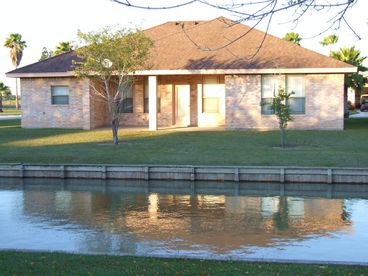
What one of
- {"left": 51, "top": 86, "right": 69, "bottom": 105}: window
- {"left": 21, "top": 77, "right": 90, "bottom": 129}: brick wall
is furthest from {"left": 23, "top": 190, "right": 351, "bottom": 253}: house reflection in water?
{"left": 51, "top": 86, "right": 69, "bottom": 105}: window

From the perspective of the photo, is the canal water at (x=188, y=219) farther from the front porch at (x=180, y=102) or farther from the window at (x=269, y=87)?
the front porch at (x=180, y=102)

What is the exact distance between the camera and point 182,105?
34.8 m

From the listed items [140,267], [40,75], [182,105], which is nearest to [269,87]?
[182,105]

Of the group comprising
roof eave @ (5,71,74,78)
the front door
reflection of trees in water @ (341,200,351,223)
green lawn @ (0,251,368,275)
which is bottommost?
reflection of trees in water @ (341,200,351,223)

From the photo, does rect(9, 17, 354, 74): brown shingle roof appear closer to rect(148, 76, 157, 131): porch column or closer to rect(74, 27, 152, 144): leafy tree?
rect(148, 76, 157, 131): porch column

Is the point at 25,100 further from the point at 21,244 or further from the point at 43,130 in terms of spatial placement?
the point at 21,244

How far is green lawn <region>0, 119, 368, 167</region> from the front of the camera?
1981cm

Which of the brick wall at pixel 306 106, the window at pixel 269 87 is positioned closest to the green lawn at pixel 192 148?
the brick wall at pixel 306 106

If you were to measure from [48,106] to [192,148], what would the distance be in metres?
13.1

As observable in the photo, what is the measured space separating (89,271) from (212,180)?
421 inches

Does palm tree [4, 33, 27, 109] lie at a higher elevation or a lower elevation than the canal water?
higher

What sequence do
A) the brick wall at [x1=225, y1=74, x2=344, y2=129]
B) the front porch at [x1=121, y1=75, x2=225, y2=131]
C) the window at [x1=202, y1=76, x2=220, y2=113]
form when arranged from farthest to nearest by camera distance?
1. the front porch at [x1=121, y1=75, x2=225, y2=131]
2. the window at [x1=202, y1=76, x2=220, y2=113]
3. the brick wall at [x1=225, y1=74, x2=344, y2=129]

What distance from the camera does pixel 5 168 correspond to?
19.6m

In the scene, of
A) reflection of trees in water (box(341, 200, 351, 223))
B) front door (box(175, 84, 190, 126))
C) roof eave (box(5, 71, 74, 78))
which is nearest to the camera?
reflection of trees in water (box(341, 200, 351, 223))
